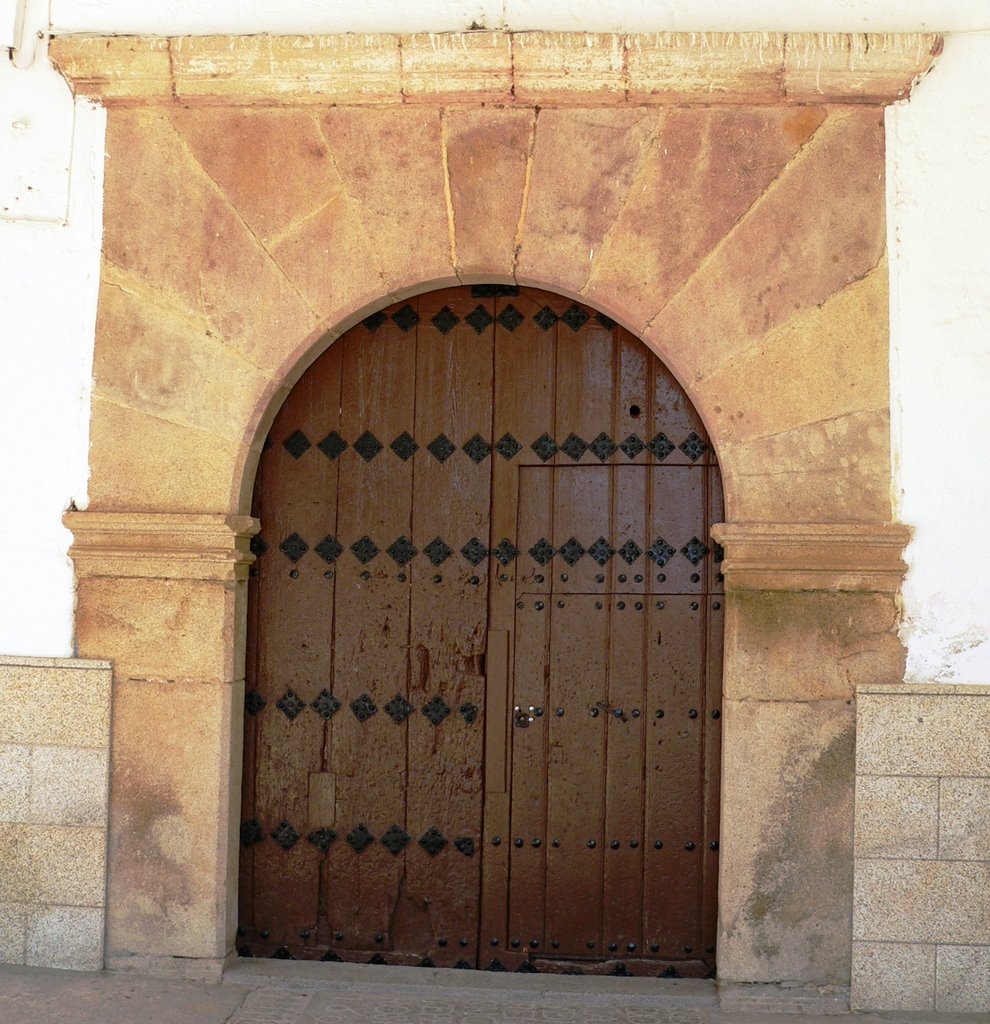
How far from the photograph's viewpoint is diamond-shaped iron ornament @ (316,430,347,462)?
398cm

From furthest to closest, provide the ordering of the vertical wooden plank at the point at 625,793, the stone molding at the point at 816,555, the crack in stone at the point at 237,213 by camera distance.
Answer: the vertical wooden plank at the point at 625,793, the crack in stone at the point at 237,213, the stone molding at the point at 816,555

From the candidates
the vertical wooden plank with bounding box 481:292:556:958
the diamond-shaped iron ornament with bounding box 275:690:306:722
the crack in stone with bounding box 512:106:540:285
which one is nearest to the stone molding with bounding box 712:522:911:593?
the vertical wooden plank with bounding box 481:292:556:958

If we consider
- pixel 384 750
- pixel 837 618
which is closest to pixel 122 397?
pixel 384 750

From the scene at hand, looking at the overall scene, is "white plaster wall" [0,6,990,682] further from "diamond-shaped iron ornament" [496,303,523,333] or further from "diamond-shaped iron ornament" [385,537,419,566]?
"diamond-shaped iron ornament" [385,537,419,566]

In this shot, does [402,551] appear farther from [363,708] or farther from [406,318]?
[406,318]

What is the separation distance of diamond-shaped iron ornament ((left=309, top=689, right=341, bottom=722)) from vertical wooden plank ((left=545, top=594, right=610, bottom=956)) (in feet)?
2.29

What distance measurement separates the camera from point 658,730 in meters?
3.85

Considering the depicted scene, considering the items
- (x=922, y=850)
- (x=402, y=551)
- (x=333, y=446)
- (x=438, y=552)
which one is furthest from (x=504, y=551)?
(x=922, y=850)

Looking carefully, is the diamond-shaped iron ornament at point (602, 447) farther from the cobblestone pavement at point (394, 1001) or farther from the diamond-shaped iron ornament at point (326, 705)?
the cobblestone pavement at point (394, 1001)

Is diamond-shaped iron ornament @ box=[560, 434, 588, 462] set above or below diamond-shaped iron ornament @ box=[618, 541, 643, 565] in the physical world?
above

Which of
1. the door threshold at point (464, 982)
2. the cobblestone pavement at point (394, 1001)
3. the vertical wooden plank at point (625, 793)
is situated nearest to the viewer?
the cobblestone pavement at point (394, 1001)

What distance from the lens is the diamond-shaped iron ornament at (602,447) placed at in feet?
12.8

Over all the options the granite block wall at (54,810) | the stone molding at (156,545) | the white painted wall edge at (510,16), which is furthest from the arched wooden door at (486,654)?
the white painted wall edge at (510,16)

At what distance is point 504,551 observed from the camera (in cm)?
391
